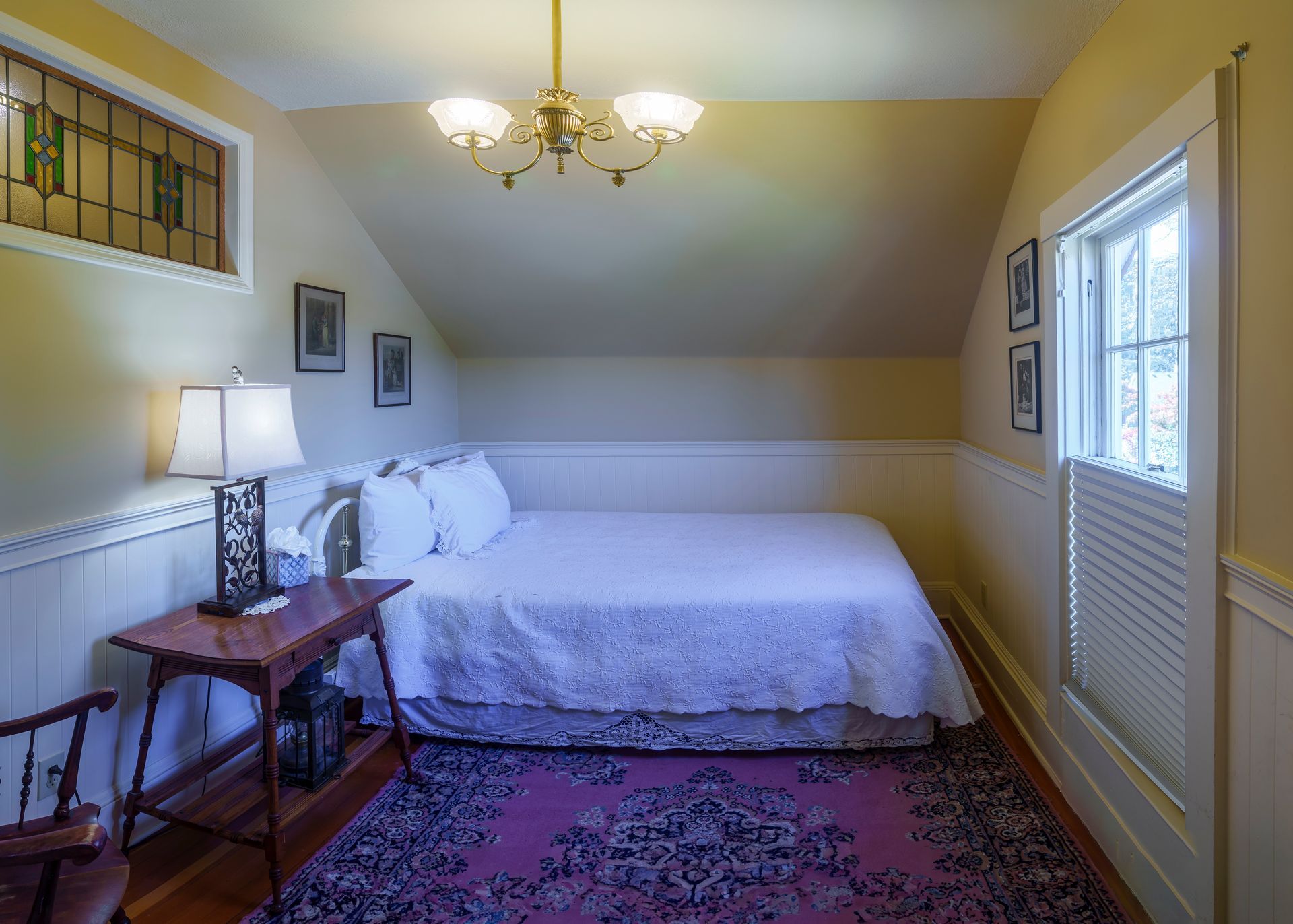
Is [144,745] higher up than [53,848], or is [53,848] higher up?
[53,848]

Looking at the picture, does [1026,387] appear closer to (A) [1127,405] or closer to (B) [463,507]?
(A) [1127,405]

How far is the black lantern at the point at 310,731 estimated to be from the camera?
2166mm

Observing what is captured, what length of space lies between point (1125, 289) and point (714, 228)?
5.92ft

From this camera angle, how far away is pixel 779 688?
255 centimetres

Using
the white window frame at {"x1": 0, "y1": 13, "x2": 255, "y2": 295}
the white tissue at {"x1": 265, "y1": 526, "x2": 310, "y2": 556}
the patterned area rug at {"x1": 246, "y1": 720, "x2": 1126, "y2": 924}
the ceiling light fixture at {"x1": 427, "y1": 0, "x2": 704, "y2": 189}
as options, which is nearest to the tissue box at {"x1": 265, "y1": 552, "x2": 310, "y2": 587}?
the white tissue at {"x1": 265, "y1": 526, "x2": 310, "y2": 556}

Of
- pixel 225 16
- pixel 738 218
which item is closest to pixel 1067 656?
pixel 738 218

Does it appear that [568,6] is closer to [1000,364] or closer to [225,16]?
[225,16]

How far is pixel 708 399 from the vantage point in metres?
4.34

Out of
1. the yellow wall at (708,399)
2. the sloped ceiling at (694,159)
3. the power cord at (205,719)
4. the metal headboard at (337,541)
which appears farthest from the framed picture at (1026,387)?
the power cord at (205,719)

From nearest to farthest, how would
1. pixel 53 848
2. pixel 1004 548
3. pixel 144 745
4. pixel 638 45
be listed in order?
pixel 53 848 → pixel 144 745 → pixel 638 45 → pixel 1004 548

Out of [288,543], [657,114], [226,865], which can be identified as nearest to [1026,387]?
[657,114]

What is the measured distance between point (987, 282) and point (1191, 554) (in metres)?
2.21

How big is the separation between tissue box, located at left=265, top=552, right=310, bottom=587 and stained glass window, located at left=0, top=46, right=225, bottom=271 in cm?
107

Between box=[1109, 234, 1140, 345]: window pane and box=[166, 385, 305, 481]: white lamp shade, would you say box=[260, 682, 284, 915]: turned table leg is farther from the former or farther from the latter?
box=[1109, 234, 1140, 345]: window pane
